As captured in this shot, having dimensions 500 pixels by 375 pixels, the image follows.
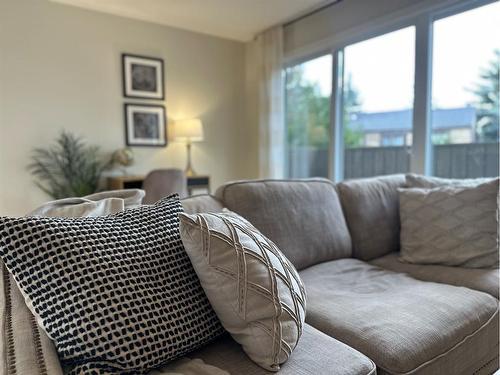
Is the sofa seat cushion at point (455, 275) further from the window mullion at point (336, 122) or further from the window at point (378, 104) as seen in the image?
the window mullion at point (336, 122)

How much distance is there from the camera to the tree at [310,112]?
344 cm

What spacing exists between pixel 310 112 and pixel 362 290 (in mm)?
2720

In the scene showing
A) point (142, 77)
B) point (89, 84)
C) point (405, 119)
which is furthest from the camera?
point (142, 77)

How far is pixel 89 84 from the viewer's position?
135 inches

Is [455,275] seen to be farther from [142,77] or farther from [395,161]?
[142,77]

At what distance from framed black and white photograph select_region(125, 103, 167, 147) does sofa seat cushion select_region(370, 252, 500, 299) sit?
9.13ft

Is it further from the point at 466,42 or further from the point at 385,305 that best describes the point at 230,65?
the point at 385,305

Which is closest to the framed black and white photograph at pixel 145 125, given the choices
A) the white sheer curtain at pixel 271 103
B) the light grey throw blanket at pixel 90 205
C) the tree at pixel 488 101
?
the white sheer curtain at pixel 271 103

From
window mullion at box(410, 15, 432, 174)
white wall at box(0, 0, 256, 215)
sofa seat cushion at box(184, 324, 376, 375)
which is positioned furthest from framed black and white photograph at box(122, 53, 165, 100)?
sofa seat cushion at box(184, 324, 376, 375)

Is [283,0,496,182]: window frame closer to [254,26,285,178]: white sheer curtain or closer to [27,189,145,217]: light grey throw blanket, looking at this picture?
[254,26,285,178]: white sheer curtain

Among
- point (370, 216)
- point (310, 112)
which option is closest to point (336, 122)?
point (310, 112)

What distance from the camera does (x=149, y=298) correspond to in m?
0.83

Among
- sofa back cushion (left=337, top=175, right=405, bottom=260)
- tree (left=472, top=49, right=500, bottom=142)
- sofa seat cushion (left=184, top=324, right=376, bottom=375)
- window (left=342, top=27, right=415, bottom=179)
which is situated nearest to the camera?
sofa seat cushion (left=184, top=324, right=376, bottom=375)

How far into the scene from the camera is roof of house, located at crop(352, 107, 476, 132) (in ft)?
8.55
